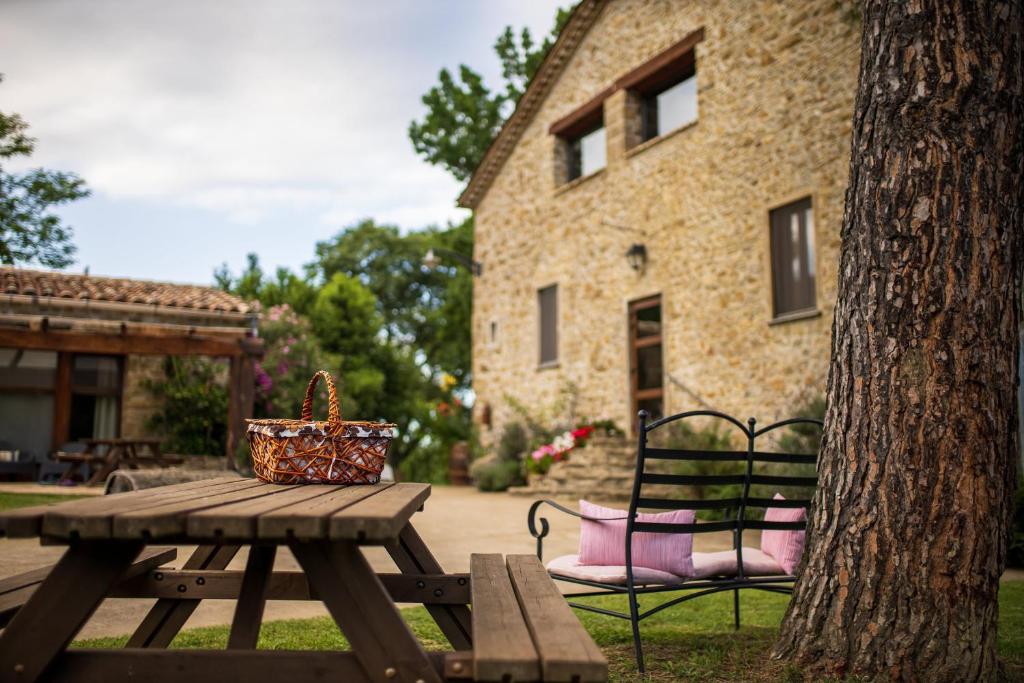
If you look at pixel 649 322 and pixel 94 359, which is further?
pixel 94 359

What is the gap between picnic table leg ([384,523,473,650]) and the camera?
97.8 inches

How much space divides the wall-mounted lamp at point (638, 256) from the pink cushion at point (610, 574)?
342 inches

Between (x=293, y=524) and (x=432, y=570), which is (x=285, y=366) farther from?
(x=293, y=524)

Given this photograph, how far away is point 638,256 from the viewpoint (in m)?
11.9

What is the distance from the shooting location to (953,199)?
9.50 ft

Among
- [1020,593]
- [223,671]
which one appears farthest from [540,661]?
[1020,593]

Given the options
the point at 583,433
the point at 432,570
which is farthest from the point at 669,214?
the point at 432,570

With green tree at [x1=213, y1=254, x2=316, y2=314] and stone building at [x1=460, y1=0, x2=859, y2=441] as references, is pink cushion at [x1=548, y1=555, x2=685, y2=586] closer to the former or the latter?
stone building at [x1=460, y1=0, x2=859, y2=441]

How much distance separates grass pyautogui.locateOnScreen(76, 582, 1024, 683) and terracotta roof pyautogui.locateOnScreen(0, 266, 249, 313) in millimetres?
9196

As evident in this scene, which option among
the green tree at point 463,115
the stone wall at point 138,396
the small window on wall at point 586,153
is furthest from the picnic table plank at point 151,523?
the green tree at point 463,115

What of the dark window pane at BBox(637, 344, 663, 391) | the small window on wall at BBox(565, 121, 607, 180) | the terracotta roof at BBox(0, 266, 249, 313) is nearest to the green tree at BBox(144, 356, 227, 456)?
the terracotta roof at BBox(0, 266, 249, 313)

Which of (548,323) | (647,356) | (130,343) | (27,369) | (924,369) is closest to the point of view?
(924,369)

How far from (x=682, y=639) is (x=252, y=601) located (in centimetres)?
226

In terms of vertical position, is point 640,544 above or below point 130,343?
below
